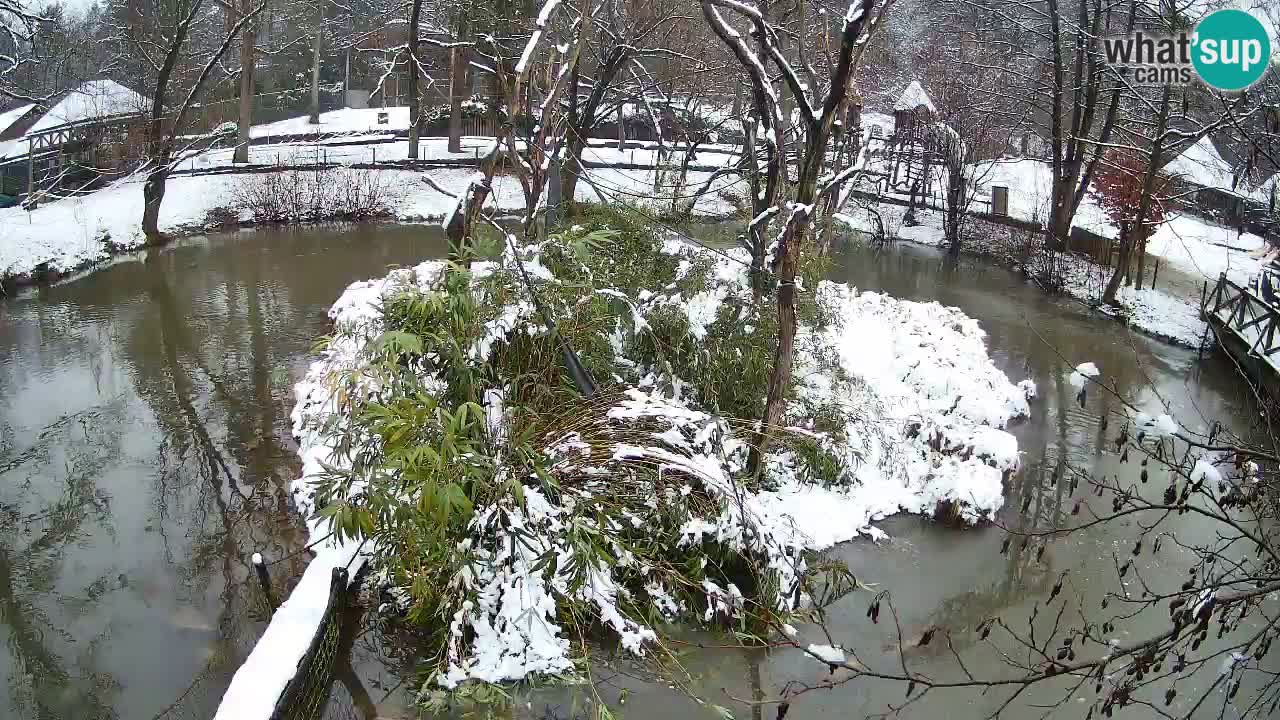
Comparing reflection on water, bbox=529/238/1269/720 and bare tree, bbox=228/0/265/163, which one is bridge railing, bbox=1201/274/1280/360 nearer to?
reflection on water, bbox=529/238/1269/720

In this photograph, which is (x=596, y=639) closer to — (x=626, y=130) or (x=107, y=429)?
(x=107, y=429)

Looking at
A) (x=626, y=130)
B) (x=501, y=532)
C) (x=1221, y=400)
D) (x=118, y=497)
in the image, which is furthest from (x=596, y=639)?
(x=626, y=130)

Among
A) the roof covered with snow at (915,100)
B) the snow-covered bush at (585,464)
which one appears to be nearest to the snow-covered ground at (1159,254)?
the roof covered with snow at (915,100)

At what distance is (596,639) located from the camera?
6.75m

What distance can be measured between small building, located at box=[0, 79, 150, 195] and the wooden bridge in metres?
19.9

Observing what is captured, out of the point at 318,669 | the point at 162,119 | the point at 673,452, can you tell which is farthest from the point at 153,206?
the point at 673,452

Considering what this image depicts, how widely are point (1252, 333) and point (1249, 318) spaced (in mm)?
595

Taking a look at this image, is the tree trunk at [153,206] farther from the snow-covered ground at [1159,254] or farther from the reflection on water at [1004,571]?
the reflection on water at [1004,571]

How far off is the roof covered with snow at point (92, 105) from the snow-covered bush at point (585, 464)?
17870 mm

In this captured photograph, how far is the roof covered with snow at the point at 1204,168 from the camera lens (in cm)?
2109

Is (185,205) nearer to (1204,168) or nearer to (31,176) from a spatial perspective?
(31,176)

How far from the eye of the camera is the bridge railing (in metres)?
12.3

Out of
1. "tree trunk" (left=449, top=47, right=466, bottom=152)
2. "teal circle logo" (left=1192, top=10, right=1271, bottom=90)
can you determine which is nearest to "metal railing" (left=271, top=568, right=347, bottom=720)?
"teal circle logo" (left=1192, top=10, right=1271, bottom=90)

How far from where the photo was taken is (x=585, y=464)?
6.83m
